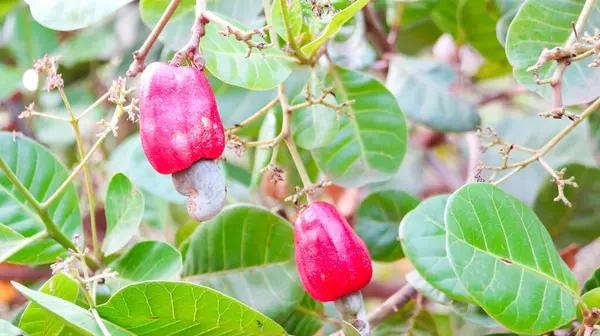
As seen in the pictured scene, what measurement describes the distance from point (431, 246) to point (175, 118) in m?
0.39

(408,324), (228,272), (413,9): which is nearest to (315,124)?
(228,272)

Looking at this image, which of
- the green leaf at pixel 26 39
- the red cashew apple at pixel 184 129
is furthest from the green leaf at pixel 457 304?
the green leaf at pixel 26 39

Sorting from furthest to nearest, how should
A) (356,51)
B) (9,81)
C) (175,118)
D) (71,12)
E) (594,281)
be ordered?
(9,81) → (356,51) → (594,281) → (71,12) → (175,118)

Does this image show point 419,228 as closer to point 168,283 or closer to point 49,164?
point 168,283

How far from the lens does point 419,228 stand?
35.5 inches

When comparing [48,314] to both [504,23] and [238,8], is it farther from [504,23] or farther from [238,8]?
[504,23]

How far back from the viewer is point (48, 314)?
777 millimetres

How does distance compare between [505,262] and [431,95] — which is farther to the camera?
[431,95]

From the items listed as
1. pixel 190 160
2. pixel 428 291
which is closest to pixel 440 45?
pixel 428 291

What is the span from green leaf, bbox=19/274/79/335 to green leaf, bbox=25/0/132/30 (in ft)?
0.95

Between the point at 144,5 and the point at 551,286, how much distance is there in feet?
2.11

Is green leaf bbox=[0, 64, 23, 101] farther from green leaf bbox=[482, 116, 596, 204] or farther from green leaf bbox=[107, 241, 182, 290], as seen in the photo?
green leaf bbox=[482, 116, 596, 204]

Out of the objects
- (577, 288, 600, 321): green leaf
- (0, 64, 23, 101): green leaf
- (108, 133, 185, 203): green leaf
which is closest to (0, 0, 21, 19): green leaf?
(0, 64, 23, 101): green leaf

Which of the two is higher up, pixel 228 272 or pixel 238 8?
pixel 238 8
